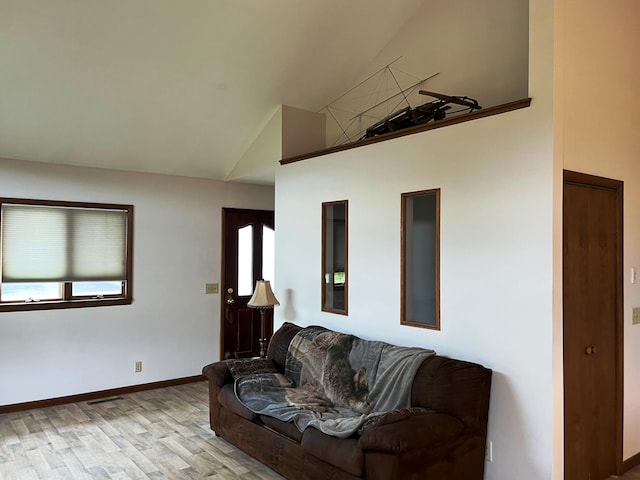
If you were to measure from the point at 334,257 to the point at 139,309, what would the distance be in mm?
2383

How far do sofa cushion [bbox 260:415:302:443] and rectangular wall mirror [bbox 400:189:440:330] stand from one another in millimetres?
1089

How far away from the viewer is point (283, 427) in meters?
3.19

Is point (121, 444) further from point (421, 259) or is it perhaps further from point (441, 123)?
point (441, 123)

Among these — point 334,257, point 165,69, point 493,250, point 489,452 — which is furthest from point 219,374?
point 165,69

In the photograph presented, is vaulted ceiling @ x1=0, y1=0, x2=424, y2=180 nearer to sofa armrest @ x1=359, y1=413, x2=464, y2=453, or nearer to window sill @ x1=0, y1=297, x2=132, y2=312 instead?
window sill @ x1=0, y1=297, x2=132, y2=312

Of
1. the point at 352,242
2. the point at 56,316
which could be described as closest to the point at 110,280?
the point at 56,316

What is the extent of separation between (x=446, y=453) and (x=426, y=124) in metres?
2.13

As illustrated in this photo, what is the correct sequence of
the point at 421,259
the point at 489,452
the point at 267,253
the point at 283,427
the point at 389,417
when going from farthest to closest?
the point at 267,253
the point at 421,259
the point at 283,427
the point at 489,452
the point at 389,417

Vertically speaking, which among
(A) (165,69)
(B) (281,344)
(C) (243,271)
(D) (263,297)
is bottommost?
(B) (281,344)

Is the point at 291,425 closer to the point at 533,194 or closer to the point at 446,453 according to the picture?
the point at 446,453

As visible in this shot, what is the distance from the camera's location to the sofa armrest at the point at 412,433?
2.52 m

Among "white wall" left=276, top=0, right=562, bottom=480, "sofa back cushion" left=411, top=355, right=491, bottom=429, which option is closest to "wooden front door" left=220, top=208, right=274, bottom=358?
"white wall" left=276, top=0, right=562, bottom=480

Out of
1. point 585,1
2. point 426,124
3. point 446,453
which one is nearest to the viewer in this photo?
point 446,453

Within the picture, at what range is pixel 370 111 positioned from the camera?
463 centimetres
